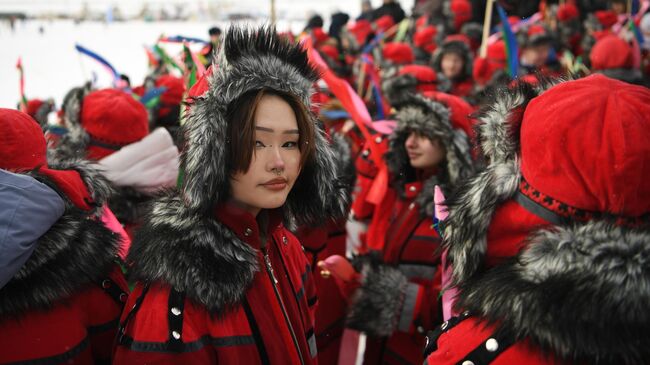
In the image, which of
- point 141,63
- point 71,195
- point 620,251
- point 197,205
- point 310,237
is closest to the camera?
point 620,251

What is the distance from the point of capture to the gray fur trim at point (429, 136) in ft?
7.38

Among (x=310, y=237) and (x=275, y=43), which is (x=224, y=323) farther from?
(x=310, y=237)

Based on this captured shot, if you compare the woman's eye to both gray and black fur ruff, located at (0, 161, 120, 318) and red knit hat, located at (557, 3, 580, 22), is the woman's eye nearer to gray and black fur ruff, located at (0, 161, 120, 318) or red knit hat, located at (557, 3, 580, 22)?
gray and black fur ruff, located at (0, 161, 120, 318)

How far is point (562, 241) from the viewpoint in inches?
35.2

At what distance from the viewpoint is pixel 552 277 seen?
87 cm

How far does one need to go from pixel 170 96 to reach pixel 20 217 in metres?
2.51

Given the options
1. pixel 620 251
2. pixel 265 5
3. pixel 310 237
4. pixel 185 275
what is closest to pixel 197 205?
pixel 185 275

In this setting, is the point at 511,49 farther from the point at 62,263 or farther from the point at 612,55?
the point at 62,263

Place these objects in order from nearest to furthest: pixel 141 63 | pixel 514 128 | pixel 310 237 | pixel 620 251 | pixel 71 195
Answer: pixel 620 251, pixel 514 128, pixel 71 195, pixel 310 237, pixel 141 63

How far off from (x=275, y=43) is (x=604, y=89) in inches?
32.8

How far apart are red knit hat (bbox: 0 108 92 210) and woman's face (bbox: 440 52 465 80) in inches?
179

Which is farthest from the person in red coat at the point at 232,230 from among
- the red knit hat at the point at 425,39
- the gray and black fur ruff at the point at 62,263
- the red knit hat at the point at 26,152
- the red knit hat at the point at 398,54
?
the red knit hat at the point at 425,39

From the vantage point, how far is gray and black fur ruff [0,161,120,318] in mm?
1222

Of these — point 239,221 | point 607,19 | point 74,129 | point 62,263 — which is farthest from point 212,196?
point 607,19
